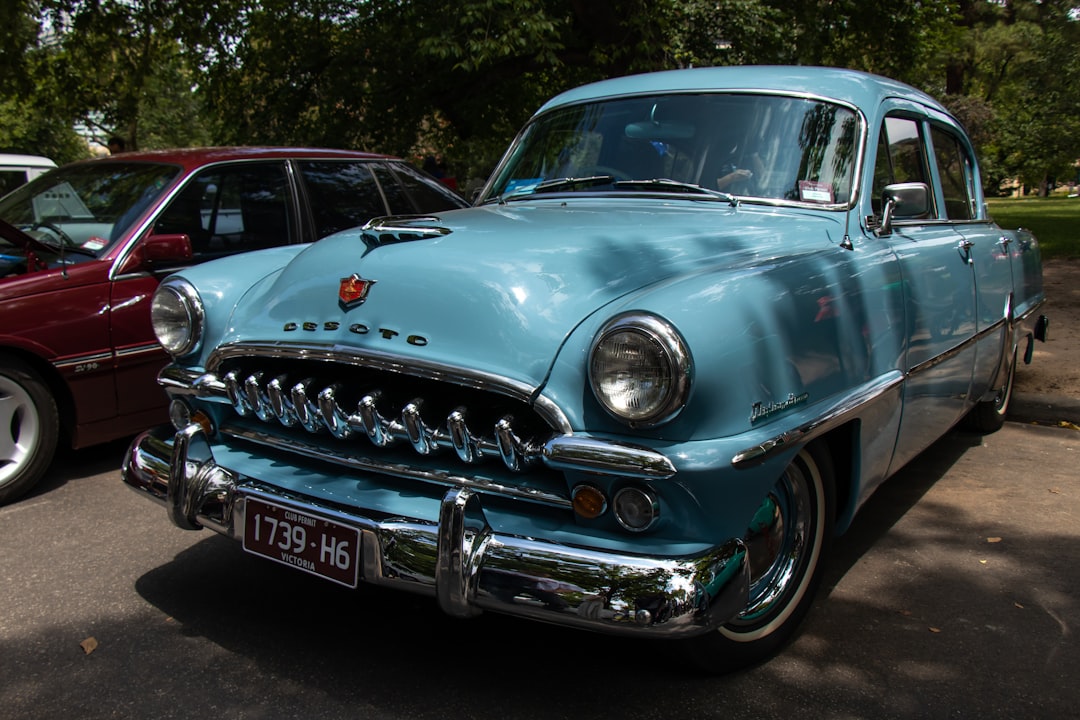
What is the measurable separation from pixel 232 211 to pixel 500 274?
116 inches

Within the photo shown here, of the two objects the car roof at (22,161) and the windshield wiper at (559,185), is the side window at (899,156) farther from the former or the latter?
the car roof at (22,161)

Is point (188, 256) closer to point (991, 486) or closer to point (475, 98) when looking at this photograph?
point (991, 486)

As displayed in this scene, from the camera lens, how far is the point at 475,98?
12.8 meters

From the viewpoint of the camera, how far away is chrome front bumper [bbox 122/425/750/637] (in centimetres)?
220

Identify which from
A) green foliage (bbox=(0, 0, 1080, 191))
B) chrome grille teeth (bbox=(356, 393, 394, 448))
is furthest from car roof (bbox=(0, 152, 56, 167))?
chrome grille teeth (bbox=(356, 393, 394, 448))

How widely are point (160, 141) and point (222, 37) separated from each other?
2265cm

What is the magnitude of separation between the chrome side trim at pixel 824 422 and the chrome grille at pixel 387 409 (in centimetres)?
50

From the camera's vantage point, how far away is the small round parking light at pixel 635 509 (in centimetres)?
228

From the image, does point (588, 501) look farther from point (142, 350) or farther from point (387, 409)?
point (142, 350)

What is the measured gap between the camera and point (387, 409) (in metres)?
2.70

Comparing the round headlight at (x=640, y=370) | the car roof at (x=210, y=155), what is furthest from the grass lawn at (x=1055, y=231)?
the round headlight at (x=640, y=370)

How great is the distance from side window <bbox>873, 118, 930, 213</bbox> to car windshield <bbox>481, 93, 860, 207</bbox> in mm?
188

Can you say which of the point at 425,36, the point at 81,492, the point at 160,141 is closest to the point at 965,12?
the point at 425,36

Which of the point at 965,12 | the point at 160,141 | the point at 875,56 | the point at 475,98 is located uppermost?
the point at 965,12
